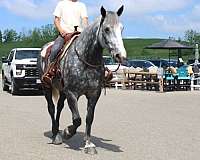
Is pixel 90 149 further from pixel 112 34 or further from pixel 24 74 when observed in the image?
pixel 24 74

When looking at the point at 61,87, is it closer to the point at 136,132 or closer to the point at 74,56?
the point at 74,56

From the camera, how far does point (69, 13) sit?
9164mm

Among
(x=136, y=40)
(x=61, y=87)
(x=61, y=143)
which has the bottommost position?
(x=61, y=143)

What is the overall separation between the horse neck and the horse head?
266 mm

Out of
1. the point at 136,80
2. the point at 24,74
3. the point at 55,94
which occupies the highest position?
the point at 24,74

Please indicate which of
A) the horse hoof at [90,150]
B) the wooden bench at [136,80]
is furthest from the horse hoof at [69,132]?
the wooden bench at [136,80]

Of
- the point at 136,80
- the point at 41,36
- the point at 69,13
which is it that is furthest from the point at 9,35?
the point at 69,13

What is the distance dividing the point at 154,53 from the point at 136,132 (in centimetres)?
8174

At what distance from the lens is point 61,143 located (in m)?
9.22

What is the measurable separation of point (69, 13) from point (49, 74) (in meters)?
1.13

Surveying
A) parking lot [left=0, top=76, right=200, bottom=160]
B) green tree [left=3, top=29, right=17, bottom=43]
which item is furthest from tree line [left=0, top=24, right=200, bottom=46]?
parking lot [left=0, top=76, right=200, bottom=160]

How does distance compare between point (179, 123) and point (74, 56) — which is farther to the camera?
point (179, 123)

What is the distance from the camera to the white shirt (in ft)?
30.1

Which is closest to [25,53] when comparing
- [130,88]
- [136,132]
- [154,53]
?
[130,88]
